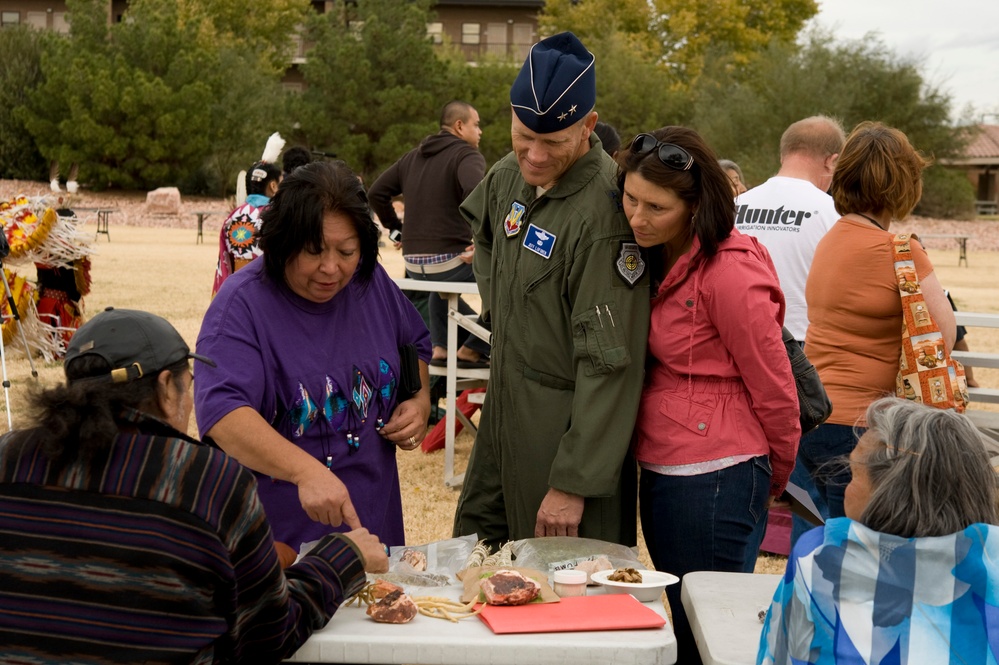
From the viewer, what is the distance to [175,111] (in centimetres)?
3906

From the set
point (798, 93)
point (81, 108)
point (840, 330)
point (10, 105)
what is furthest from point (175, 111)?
point (840, 330)

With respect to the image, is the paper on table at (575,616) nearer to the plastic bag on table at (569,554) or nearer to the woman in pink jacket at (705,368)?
the plastic bag on table at (569,554)

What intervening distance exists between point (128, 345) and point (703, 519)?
1.48 metres

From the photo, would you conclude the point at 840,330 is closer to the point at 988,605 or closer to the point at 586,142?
the point at 586,142

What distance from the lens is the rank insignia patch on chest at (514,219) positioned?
2936mm

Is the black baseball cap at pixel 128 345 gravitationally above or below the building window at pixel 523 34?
below

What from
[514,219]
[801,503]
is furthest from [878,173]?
[514,219]

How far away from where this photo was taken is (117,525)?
1729 mm

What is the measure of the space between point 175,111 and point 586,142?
1526 inches

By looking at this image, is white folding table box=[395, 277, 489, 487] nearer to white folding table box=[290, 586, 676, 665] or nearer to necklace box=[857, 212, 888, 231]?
necklace box=[857, 212, 888, 231]

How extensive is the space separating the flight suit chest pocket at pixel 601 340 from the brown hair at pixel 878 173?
135 centimetres

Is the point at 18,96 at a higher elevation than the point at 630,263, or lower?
higher

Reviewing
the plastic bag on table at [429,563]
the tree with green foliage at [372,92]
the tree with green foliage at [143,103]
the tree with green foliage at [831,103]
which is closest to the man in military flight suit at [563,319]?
the plastic bag on table at [429,563]

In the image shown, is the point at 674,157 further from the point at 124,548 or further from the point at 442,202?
the point at 442,202
